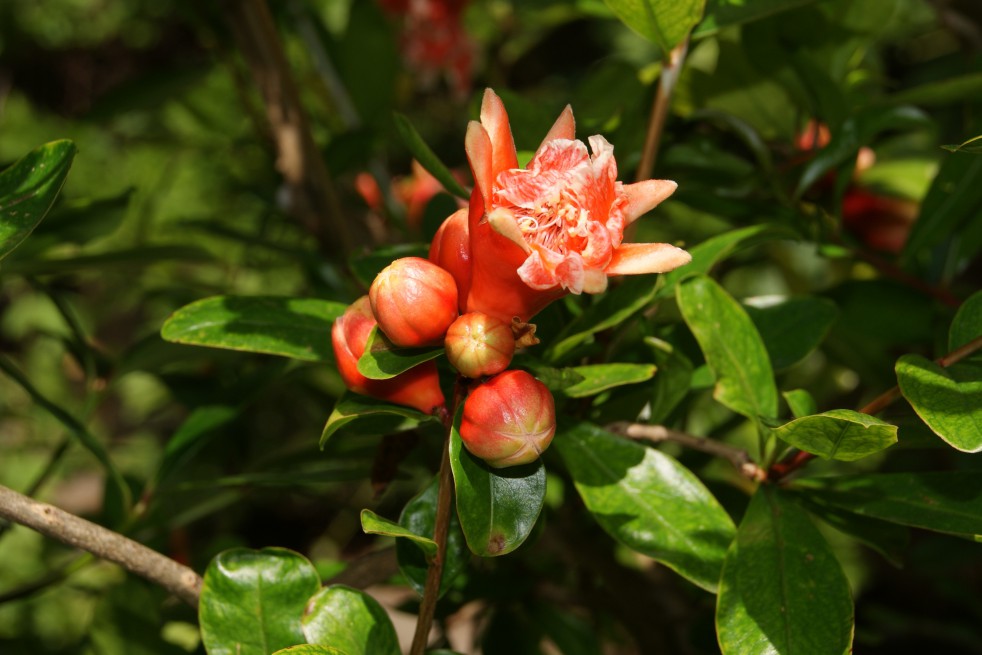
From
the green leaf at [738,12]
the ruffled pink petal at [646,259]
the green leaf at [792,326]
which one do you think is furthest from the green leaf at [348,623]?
the green leaf at [738,12]

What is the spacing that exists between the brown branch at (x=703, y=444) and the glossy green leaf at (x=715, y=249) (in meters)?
0.10

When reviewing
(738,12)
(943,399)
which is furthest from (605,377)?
(738,12)

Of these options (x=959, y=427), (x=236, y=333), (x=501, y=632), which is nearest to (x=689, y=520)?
(x=959, y=427)

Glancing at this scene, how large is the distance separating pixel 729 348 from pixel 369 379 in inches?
10.3

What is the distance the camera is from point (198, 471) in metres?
1.21

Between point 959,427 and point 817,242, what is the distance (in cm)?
36

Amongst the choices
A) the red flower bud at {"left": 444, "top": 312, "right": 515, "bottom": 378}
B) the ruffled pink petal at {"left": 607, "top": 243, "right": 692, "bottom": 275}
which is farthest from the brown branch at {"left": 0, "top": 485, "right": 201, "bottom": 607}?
the ruffled pink petal at {"left": 607, "top": 243, "right": 692, "bottom": 275}

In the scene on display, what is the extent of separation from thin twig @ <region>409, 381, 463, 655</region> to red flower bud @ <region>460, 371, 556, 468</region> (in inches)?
1.2

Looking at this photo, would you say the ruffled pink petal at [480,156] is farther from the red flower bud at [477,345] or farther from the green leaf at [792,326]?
the green leaf at [792,326]

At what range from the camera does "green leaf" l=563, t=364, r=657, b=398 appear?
0.58 metres

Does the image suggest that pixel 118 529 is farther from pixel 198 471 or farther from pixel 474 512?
pixel 474 512

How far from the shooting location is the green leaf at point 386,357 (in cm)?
52

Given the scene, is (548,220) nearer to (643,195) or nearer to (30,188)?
(643,195)

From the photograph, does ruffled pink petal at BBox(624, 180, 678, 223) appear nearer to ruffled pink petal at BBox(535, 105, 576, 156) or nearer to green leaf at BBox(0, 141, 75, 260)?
ruffled pink petal at BBox(535, 105, 576, 156)
